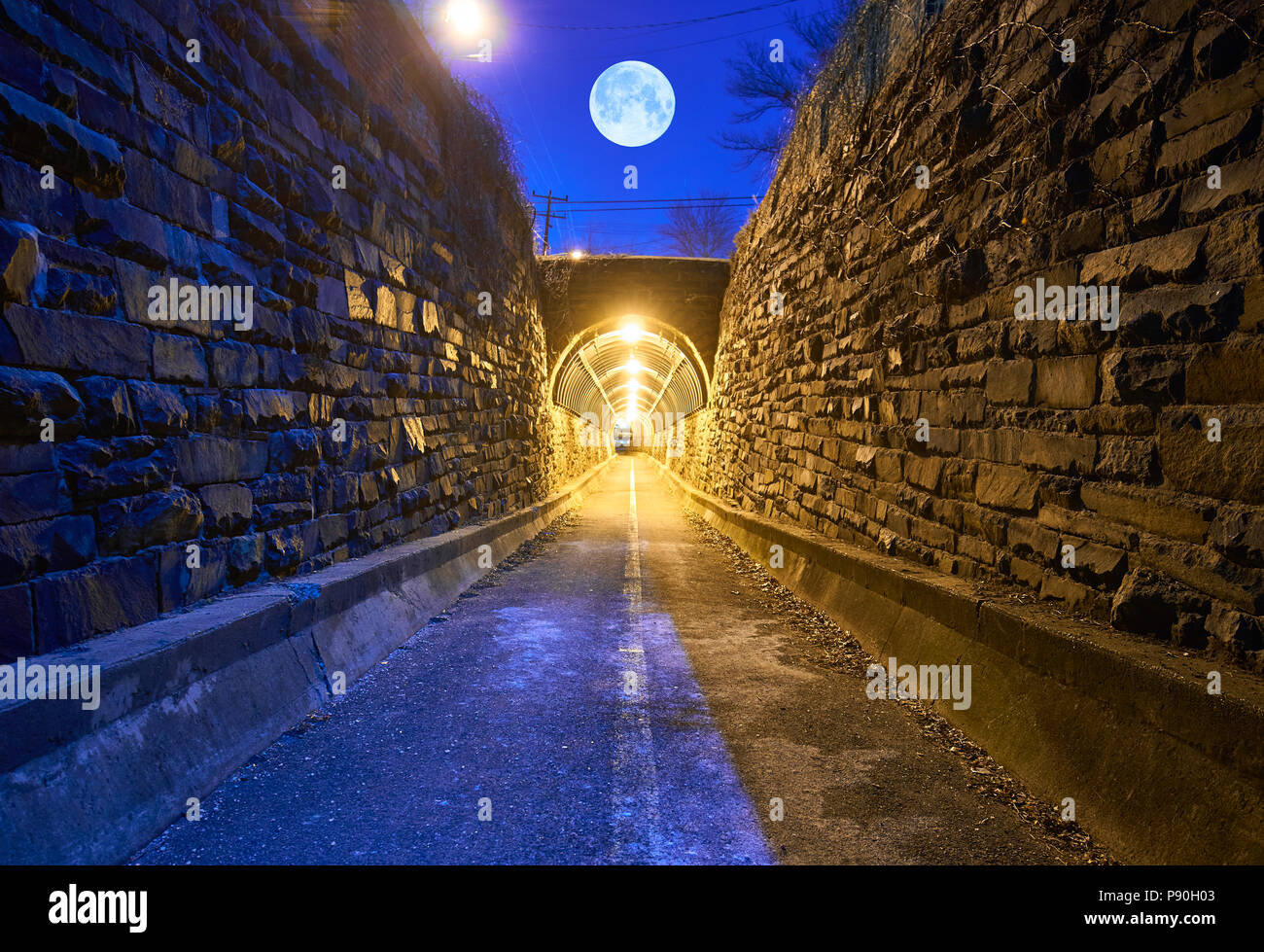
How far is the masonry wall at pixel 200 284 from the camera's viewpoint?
2.70 metres

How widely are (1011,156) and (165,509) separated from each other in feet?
16.8

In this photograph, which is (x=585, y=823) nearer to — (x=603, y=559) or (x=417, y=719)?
(x=417, y=719)

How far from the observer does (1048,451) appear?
3627 millimetres

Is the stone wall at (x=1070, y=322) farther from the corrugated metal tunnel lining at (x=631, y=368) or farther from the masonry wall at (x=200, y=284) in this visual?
the corrugated metal tunnel lining at (x=631, y=368)

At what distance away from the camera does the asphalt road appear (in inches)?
104

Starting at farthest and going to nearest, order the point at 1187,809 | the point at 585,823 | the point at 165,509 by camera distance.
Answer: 1. the point at 165,509
2. the point at 585,823
3. the point at 1187,809

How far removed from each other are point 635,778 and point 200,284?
3.47 metres

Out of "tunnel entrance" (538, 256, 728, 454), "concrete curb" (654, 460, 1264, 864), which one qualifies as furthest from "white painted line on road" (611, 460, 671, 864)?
"tunnel entrance" (538, 256, 728, 454)

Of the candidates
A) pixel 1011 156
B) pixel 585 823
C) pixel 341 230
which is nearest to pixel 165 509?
pixel 585 823

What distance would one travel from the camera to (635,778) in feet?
10.5

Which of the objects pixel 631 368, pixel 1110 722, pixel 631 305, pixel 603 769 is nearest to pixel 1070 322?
pixel 1110 722

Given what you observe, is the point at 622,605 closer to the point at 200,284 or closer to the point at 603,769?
the point at 603,769

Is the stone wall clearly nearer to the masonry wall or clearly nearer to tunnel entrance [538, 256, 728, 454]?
the masonry wall

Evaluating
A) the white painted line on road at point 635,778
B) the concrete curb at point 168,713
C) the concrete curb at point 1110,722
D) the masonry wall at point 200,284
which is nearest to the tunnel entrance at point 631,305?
the masonry wall at point 200,284
